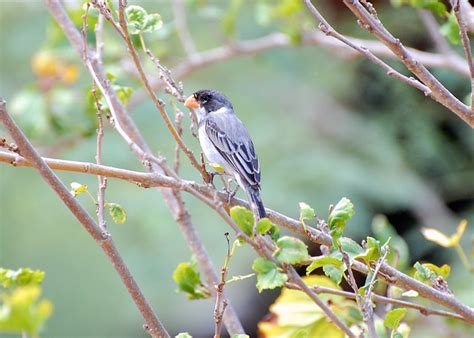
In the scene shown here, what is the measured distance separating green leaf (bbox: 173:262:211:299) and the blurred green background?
2.54 meters

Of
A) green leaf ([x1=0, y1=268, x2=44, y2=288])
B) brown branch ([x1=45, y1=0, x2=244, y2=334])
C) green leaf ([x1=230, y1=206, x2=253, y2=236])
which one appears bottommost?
green leaf ([x1=230, y1=206, x2=253, y2=236])

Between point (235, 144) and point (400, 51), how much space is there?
1.58 m

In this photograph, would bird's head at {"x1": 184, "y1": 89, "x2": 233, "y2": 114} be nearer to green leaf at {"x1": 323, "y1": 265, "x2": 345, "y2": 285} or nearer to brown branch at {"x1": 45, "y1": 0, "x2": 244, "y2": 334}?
brown branch at {"x1": 45, "y1": 0, "x2": 244, "y2": 334}

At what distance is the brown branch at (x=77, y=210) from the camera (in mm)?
1320

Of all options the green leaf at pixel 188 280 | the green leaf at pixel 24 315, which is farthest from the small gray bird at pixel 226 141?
the green leaf at pixel 24 315

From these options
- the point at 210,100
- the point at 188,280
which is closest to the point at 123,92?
the point at 188,280

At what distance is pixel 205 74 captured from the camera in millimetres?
5586

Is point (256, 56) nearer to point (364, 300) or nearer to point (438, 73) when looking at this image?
point (438, 73)

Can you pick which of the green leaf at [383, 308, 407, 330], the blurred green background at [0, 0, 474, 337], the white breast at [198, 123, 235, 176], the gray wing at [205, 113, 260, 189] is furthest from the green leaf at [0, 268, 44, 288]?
the blurred green background at [0, 0, 474, 337]

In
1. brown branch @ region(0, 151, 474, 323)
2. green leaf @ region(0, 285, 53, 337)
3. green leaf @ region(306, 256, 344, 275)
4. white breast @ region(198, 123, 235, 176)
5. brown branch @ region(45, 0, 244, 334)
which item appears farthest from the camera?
white breast @ region(198, 123, 235, 176)

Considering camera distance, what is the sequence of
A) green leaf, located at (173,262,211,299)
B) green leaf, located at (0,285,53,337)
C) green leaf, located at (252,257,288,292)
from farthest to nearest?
green leaf, located at (173,262,211,299) < green leaf, located at (252,257,288,292) < green leaf, located at (0,285,53,337)

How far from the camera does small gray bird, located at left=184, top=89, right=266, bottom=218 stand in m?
2.74

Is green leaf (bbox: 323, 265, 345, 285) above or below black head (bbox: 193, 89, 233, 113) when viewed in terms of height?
below

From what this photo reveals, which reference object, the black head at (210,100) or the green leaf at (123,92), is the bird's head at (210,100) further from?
the green leaf at (123,92)
